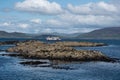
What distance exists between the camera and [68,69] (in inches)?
3113

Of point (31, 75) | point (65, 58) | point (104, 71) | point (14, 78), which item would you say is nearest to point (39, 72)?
point (31, 75)

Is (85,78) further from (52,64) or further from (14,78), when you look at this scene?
(52,64)

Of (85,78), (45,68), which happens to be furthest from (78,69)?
(85,78)

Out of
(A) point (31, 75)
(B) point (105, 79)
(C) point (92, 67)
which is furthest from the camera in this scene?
(C) point (92, 67)

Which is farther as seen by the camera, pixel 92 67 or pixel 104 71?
pixel 92 67

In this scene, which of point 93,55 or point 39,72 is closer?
point 39,72

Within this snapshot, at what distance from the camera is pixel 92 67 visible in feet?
273

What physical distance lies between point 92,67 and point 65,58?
15.6 m

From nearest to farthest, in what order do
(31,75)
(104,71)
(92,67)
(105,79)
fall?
(105,79), (31,75), (104,71), (92,67)

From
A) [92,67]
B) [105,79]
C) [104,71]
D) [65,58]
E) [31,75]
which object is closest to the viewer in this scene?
[105,79]

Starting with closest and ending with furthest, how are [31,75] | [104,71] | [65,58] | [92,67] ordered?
[31,75] < [104,71] < [92,67] < [65,58]

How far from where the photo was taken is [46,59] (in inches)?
3937

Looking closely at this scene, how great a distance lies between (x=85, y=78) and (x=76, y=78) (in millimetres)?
1751

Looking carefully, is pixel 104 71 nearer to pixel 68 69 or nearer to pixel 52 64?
pixel 68 69
